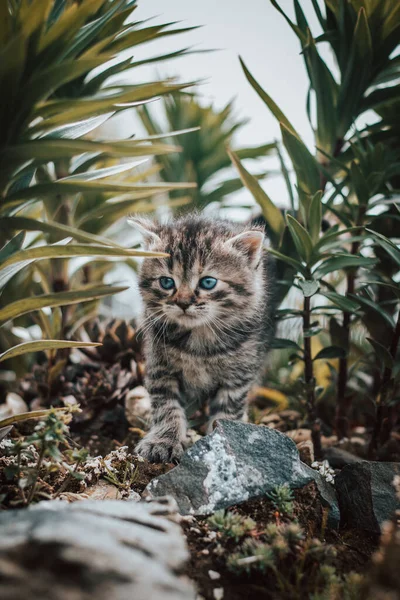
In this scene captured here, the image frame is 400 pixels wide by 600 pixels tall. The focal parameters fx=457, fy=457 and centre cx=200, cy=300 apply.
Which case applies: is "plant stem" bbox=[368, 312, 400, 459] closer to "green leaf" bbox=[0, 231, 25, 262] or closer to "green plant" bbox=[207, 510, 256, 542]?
"green plant" bbox=[207, 510, 256, 542]

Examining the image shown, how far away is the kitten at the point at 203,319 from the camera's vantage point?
1494 mm

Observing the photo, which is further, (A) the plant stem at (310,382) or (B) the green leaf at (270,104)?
(B) the green leaf at (270,104)

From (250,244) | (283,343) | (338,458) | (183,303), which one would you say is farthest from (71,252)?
(338,458)

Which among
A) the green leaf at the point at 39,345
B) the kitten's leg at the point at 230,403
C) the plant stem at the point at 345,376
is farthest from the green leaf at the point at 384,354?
the green leaf at the point at 39,345

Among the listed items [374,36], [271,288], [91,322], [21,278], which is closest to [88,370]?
[91,322]

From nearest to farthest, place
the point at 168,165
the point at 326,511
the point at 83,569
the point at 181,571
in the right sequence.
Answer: the point at 83,569 → the point at 181,571 → the point at 326,511 → the point at 168,165

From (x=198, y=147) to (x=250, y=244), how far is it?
4.56 feet

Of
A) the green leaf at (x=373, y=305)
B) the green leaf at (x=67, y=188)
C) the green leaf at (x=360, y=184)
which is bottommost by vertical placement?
the green leaf at (x=373, y=305)

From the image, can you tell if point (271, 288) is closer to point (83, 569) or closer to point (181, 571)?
point (181, 571)

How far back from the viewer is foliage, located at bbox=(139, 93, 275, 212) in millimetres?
2511

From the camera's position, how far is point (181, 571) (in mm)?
736

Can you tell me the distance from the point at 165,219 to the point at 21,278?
78 cm

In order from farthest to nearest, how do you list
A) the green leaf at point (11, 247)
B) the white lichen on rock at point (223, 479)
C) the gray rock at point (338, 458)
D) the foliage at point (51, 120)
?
the gray rock at point (338, 458), the green leaf at point (11, 247), the white lichen on rock at point (223, 479), the foliage at point (51, 120)

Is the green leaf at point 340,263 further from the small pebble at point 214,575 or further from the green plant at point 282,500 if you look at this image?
the small pebble at point 214,575
